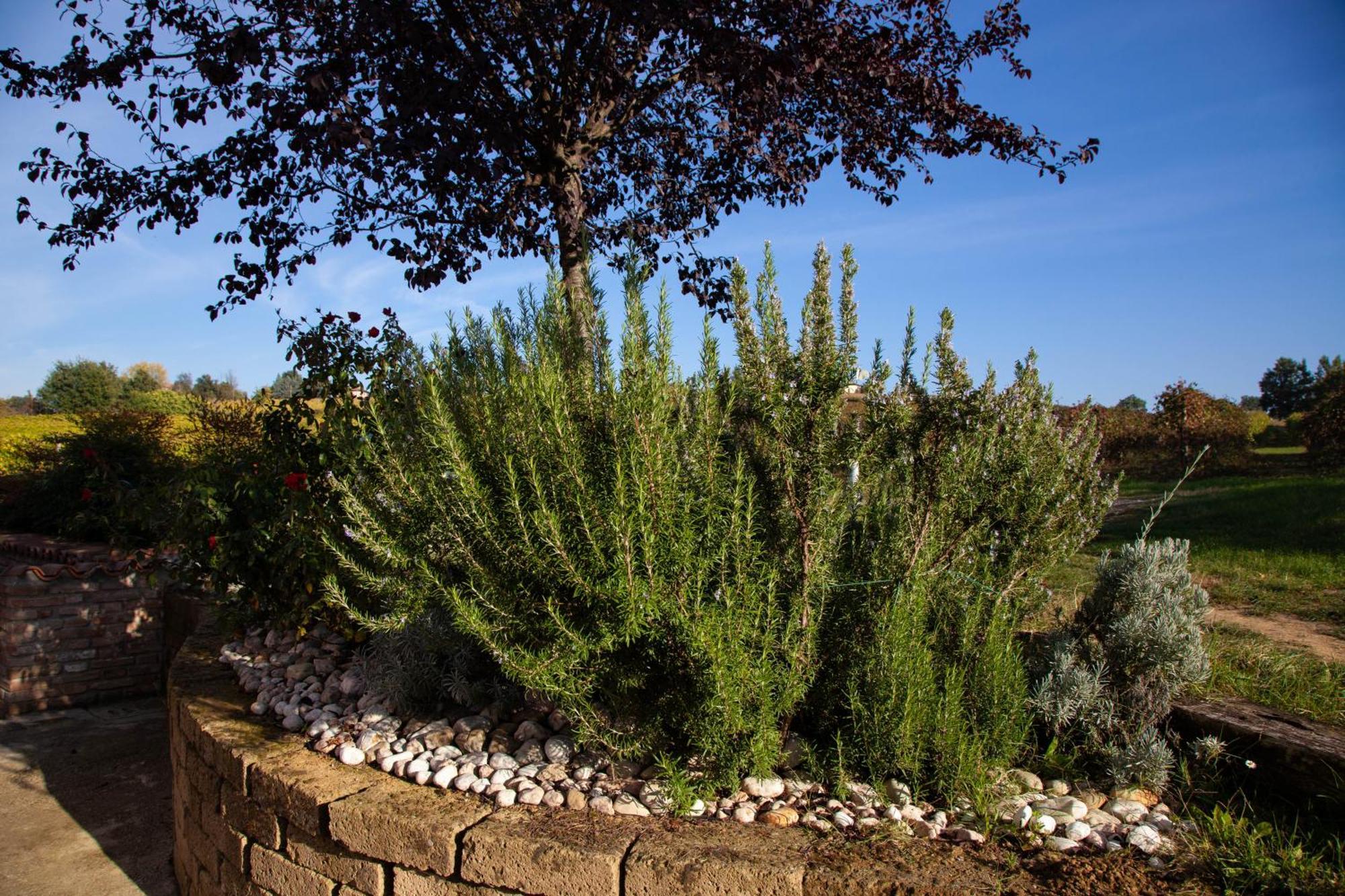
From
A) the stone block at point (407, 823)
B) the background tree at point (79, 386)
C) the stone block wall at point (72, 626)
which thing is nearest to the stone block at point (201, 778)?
the stone block at point (407, 823)

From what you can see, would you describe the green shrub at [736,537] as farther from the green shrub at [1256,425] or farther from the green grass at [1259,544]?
the green shrub at [1256,425]

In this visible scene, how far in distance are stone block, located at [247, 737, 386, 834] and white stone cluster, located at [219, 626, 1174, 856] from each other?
0.07 m

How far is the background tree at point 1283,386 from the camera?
134ft

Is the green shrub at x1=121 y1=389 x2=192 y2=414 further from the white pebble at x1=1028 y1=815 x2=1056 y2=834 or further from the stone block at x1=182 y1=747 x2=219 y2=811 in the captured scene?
the white pebble at x1=1028 y1=815 x2=1056 y2=834

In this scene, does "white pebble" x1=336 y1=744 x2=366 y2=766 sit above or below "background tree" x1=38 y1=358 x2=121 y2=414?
below

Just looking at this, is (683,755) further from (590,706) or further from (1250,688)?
(1250,688)

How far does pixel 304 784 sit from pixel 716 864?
4.88ft

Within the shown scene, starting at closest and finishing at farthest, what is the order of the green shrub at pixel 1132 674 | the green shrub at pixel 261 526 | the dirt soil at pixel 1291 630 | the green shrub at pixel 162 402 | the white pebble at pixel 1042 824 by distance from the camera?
the white pebble at pixel 1042 824, the green shrub at pixel 1132 674, the green shrub at pixel 261 526, the dirt soil at pixel 1291 630, the green shrub at pixel 162 402

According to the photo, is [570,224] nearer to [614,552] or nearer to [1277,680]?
[614,552]

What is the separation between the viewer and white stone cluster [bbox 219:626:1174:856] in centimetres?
237

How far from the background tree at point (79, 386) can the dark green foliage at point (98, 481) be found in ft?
74.3

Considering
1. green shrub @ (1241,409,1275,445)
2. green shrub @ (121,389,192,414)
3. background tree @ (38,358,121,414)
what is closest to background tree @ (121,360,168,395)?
background tree @ (38,358,121,414)

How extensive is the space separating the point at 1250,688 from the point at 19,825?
611 centimetres

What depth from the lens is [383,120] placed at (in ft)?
12.4
